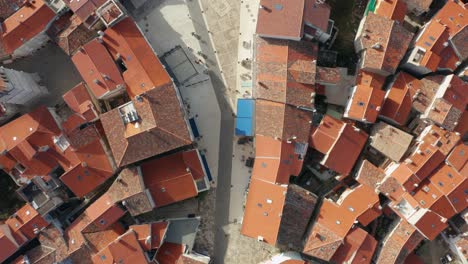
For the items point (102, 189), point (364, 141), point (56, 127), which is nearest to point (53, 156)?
point (56, 127)

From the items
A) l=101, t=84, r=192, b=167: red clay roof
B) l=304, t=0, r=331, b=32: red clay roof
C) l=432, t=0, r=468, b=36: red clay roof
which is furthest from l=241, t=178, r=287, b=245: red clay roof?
l=432, t=0, r=468, b=36: red clay roof

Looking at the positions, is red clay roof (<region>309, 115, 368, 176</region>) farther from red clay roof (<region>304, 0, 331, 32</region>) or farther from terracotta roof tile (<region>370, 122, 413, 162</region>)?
red clay roof (<region>304, 0, 331, 32</region>)

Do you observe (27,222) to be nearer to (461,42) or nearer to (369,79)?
(369,79)

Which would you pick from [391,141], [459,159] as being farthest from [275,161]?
[459,159]

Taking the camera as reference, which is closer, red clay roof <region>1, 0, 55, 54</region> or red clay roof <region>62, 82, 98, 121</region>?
red clay roof <region>1, 0, 55, 54</region>

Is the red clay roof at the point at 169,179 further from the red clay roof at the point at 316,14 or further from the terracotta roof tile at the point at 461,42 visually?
the terracotta roof tile at the point at 461,42

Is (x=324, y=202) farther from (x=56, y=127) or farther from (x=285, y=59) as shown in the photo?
(x=56, y=127)

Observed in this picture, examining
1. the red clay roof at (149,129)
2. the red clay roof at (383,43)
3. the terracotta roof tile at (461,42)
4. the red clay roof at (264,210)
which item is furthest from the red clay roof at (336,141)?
the red clay roof at (149,129)
